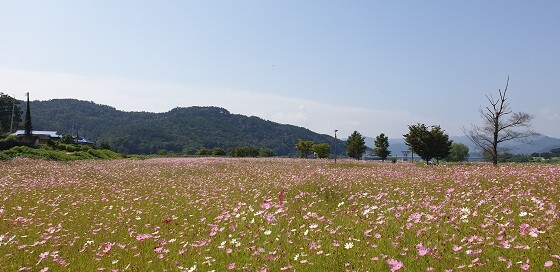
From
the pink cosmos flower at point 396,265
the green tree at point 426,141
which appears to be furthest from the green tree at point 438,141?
the pink cosmos flower at point 396,265

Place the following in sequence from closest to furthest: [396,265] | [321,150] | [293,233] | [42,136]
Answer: [396,265]
[293,233]
[321,150]
[42,136]

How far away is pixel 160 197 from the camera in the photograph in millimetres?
11430

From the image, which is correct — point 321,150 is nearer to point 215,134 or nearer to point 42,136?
point 42,136

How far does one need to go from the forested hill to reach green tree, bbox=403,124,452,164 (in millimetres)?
83798

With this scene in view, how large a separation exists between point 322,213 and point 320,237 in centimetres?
218

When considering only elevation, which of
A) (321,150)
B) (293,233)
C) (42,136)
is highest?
(42,136)

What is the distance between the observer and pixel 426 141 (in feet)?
127

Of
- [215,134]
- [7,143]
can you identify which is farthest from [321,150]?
[215,134]

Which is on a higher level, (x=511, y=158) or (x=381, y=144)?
(x=381, y=144)

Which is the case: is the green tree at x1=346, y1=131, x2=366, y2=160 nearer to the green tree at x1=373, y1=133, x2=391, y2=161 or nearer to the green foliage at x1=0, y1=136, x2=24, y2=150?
the green tree at x1=373, y1=133, x2=391, y2=161

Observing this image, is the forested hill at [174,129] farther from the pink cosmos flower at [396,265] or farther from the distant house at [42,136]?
the pink cosmos flower at [396,265]

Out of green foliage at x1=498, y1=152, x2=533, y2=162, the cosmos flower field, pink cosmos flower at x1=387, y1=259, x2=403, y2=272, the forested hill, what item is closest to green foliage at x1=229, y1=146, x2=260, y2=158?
green foliage at x1=498, y1=152, x2=533, y2=162

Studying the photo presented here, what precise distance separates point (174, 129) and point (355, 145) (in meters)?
103

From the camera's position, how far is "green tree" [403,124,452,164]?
38.8 m
